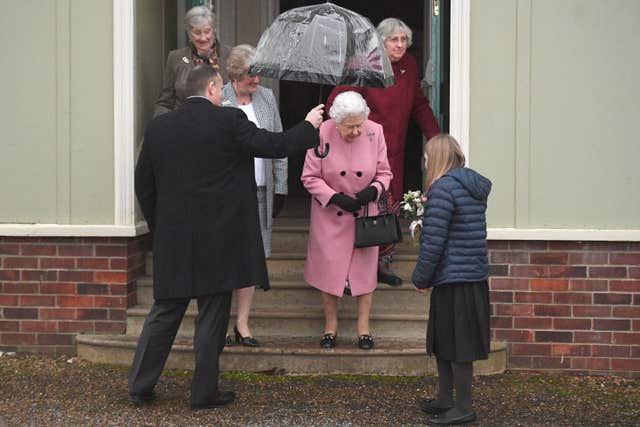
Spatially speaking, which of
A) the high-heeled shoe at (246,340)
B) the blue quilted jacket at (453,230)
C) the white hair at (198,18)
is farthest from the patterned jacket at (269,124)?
the blue quilted jacket at (453,230)

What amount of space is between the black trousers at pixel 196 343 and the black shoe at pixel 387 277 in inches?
64.7

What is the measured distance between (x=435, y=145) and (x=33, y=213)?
298 centimetres

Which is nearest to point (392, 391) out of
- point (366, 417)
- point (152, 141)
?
point (366, 417)

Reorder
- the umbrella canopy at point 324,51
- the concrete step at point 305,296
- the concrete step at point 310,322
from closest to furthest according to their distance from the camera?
the umbrella canopy at point 324,51
the concrete step at point 310,322
the concrete step at point 305,296

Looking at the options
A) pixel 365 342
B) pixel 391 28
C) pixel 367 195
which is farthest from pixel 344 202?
pixel 391 28

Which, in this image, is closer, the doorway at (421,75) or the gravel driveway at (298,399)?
the gravel driveway at (298,399)

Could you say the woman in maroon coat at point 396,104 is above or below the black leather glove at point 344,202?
above

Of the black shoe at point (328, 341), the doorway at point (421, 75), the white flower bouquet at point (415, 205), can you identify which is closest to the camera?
the white flower bouquet at point (415, 205)

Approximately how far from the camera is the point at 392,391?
6188 mm

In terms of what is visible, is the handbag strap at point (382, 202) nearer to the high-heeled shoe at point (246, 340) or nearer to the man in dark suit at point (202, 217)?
the man in dark suit at point (202, 217)

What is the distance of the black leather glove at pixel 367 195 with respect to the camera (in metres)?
6.34

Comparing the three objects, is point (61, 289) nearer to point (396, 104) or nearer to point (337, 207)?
point (337, 207)

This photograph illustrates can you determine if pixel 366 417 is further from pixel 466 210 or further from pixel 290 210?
pixel 290 210

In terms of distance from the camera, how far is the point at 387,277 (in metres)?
7.05
